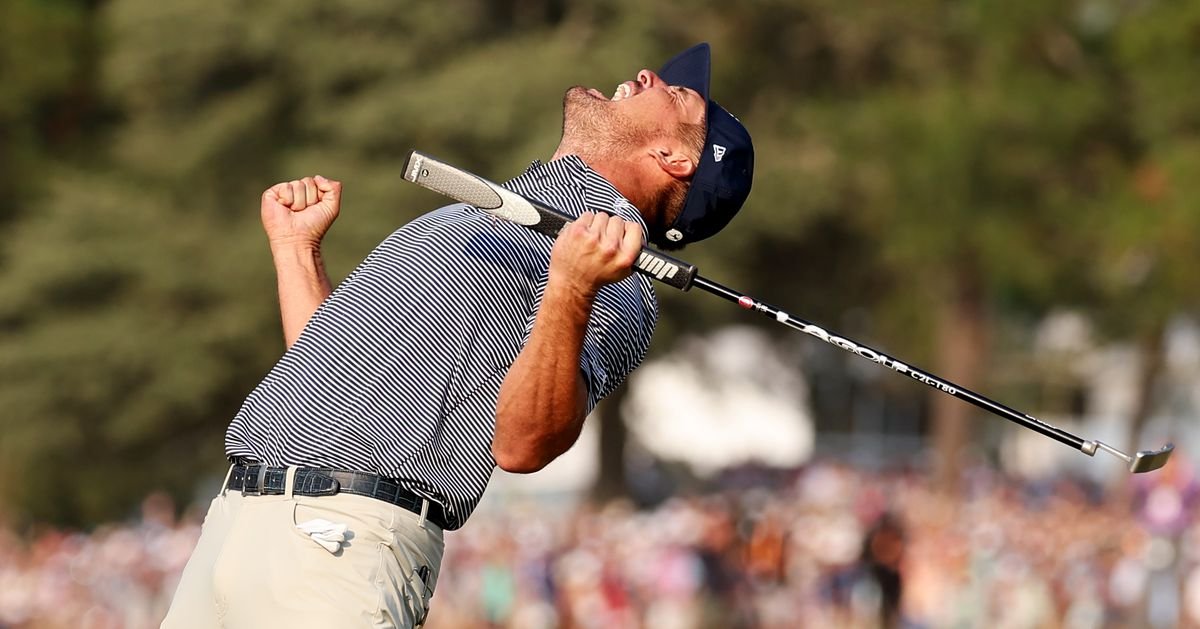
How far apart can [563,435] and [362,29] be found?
22077 mm

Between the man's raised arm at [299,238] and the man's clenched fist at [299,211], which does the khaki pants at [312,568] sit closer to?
the man's raised arm at [299,238]

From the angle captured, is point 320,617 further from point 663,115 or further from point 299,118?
point 299,118

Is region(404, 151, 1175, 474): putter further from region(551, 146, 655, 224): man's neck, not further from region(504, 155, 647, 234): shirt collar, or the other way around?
region(551, 146, 655, 224): man's neck

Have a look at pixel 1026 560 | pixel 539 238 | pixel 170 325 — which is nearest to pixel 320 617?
pixel 539 238

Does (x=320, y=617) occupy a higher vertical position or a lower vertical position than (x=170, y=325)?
lower

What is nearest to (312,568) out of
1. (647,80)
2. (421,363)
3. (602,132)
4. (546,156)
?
(421,363)

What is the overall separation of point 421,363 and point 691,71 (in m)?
1.18

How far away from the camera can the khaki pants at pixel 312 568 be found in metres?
3.36

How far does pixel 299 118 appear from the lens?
25578mm

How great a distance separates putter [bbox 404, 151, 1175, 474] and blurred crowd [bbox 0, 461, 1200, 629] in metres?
11.3

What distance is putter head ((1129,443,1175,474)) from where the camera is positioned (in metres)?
3.93

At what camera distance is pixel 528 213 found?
349 cm

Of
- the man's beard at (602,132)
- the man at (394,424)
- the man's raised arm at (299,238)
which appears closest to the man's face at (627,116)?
the man's beard at (602,132)

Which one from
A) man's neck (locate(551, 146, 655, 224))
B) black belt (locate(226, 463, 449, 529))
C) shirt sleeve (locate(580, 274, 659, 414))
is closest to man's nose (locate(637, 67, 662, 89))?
man's neck (locate(551, 146, 655, 224))
